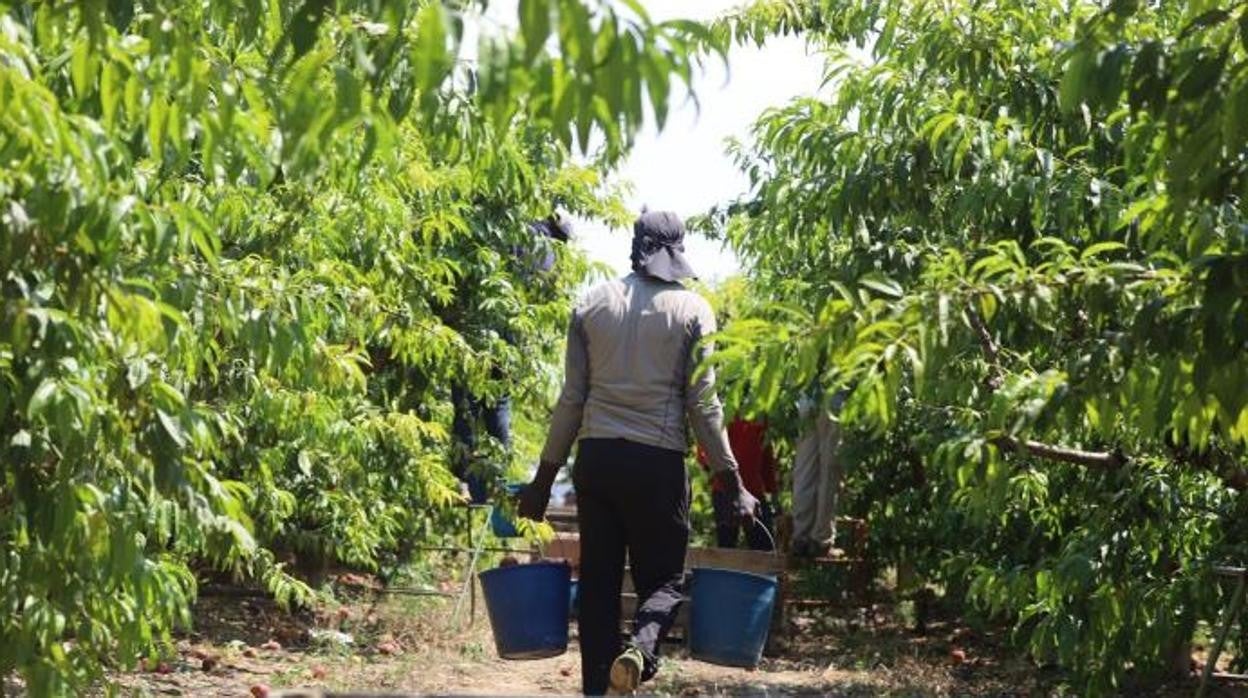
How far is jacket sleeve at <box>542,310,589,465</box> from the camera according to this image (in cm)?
741

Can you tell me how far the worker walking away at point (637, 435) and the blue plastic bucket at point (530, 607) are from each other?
2.09ft

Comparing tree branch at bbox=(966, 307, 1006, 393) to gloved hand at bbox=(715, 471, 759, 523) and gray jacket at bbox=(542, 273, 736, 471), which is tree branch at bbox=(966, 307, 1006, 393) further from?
gloved hand at bbox=(715, 471, 759, 523)

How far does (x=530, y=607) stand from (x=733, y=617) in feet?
2.86

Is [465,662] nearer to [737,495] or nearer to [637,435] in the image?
[737,495]

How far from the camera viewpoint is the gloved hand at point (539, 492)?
7.59 meters

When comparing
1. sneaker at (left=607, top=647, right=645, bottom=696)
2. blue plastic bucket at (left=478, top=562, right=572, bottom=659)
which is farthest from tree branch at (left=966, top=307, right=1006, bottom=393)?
blue plastic bucket at (left=478, top=562, right=572, bottom=659)

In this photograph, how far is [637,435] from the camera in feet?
23.7

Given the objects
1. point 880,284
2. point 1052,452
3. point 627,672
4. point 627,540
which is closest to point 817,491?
point 627,540

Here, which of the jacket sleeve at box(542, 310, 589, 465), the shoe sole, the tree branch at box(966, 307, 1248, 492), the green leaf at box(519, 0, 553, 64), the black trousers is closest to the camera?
the green leaf at box(519, 0, 553, 64)

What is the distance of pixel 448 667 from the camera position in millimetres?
9844

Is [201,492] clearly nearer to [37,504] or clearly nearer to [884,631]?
[37,504]

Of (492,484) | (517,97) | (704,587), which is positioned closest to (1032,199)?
(704,587)

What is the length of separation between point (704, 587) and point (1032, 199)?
2.50 meters

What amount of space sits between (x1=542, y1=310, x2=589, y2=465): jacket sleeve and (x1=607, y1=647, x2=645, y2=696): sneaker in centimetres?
76
